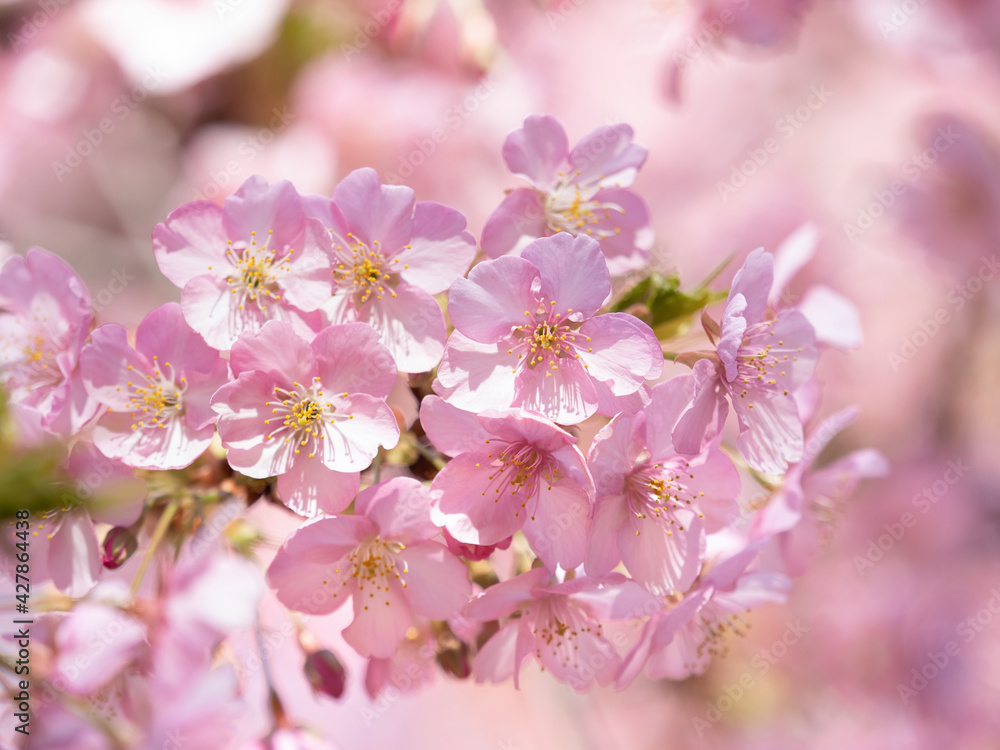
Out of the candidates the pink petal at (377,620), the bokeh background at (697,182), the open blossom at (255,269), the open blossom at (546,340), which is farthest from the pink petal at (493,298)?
the bokeh background at (697,182)

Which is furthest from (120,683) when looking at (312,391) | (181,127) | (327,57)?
(181,127)

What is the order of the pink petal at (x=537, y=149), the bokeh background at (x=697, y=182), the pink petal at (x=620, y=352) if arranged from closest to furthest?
the pink petal at (x=620, y=352)
the pink petal at (x=537, y=149)
the bokeh background at (x=697, y=182)

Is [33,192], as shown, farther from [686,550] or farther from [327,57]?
[686,550]

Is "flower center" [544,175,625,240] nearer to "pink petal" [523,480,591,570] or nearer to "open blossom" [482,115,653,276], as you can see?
"open blossom" [482,115,653,276]

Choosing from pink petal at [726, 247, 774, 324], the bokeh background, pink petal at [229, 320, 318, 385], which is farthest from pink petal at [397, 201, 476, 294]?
the bokeh background

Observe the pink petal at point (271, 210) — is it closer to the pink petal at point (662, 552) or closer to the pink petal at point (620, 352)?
the pink petal at point (620, 352)

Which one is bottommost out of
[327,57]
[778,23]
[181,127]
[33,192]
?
[33,192]

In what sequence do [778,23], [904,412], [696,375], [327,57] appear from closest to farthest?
[696,375] < [778,23] < [327,57] < [904,412]
